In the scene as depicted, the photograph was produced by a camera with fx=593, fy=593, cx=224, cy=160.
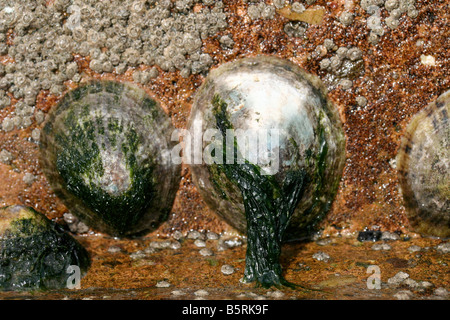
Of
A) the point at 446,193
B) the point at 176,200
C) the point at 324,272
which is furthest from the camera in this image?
the point at 176,200

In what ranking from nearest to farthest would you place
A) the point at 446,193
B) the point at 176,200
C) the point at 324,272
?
the point at 324,272 < the point at 446,193 < the point at 176,200

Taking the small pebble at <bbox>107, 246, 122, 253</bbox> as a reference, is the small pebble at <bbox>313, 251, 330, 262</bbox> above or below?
below

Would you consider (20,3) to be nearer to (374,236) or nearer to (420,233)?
(374,236)

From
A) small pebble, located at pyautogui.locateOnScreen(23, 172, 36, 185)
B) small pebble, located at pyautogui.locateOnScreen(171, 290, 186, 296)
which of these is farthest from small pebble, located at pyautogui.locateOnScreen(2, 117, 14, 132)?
small pebble, located at pyautogui.locateOnScreen(171, 290, 186, 296)

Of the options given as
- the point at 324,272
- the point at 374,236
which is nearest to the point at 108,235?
the point at 324,272

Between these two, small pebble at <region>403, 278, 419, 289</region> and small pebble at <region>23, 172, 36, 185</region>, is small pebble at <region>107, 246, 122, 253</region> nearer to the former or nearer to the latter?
small pebble at <region>23, 172, 36, 185</region>

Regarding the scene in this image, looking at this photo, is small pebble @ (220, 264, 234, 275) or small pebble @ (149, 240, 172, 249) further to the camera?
small pebble @ (149, 240, 172, 249)
